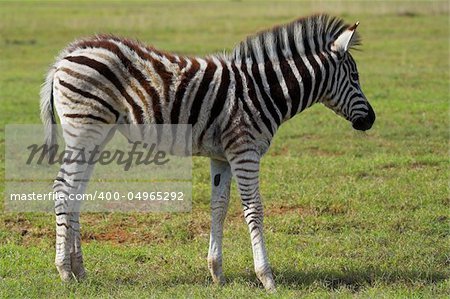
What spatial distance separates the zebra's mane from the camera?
704 centimetres

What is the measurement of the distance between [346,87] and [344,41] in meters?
0.43

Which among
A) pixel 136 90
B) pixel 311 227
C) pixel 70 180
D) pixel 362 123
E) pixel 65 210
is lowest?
pixel 311 227

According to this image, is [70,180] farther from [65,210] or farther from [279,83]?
[279,83]

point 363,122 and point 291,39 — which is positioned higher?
point 291,39

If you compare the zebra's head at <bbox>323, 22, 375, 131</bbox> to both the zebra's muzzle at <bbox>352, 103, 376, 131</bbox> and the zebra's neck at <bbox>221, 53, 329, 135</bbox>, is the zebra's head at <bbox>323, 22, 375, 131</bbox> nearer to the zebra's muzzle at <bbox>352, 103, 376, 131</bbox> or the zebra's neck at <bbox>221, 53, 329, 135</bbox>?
the zebra's muzzle at <bbox>352, 103, 376, 131</bbox>

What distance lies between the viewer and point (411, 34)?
1092 inches

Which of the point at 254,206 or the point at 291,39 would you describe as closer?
the point at 254,206

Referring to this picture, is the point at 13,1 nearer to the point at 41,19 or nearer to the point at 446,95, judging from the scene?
the point at 41,19

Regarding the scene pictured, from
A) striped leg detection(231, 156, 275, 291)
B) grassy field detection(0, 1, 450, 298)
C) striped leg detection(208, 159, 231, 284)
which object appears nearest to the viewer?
striped leg detection(231, 156, 275, 291)

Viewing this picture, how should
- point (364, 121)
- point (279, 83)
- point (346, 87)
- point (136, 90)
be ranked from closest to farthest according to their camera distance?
point (136, 90), point (279, 83), point (346, 87), point (364, 121)

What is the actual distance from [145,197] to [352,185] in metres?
2.60

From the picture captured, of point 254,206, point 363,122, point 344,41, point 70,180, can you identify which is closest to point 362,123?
point 363,122

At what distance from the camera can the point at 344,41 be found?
7094mm

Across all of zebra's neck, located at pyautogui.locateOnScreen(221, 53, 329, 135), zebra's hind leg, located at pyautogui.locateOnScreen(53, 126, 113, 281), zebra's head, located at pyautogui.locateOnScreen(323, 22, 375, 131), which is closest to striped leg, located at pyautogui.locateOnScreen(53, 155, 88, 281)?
zebra's hind leg, located at pyautogui.locateOnScreen(53, 126, 113, 281)
